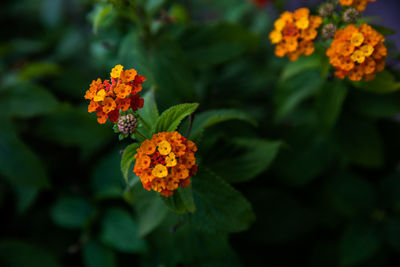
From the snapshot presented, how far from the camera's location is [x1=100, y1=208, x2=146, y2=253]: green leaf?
1.44 metres

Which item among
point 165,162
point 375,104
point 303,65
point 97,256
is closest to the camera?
point 165,162

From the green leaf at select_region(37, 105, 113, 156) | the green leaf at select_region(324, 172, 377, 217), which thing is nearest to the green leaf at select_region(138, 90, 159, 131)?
the green leaf at select_region(37, 105, 113, 156)

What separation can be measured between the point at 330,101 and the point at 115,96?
826 mm

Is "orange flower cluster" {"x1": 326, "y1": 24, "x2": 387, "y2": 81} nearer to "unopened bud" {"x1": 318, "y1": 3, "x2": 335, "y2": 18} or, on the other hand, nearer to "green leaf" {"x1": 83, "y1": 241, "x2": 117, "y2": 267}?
"unopened bud" {"x1": 318, "y1": 3, "x2": 335, "y2": 18}

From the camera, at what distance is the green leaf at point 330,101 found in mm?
1252

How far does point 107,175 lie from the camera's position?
1665 mm

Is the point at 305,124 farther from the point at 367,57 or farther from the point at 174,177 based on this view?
the point at 174,177

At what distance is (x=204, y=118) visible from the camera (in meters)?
1.07

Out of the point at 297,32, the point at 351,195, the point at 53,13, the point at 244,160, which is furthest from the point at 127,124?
the point at 53,13

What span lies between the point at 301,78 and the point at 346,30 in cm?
51

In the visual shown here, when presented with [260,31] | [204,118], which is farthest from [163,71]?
[260,31]

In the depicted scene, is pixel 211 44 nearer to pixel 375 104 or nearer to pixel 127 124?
pixel 375 104

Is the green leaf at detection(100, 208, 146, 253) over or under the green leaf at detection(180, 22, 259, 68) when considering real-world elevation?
under

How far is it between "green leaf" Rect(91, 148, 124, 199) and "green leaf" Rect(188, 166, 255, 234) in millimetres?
649
